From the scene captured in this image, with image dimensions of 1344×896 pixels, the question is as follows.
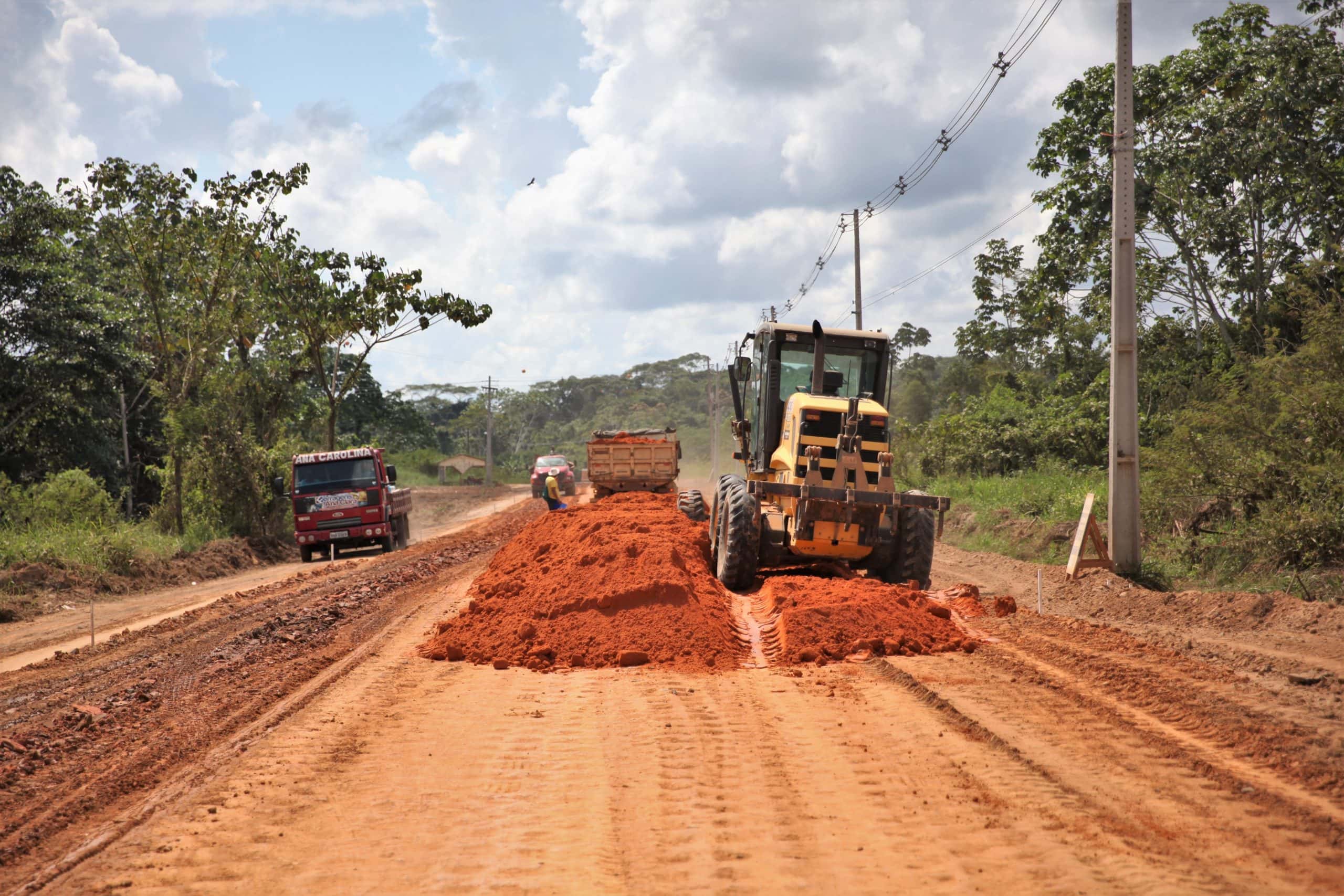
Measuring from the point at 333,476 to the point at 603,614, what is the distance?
15.0 metres

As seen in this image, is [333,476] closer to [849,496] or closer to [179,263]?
[179,263]

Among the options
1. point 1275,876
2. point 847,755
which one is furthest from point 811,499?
point 1275,876

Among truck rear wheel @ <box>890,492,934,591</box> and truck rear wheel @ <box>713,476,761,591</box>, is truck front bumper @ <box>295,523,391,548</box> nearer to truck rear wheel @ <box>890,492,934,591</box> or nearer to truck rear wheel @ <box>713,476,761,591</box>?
truck rear wheel @ <box>713,476,761,591</box>

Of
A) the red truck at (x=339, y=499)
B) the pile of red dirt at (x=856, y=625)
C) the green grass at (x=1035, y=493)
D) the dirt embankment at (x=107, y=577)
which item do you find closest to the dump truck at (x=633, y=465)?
the red truck at (x=339, y=499)

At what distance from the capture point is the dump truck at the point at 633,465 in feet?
94.3

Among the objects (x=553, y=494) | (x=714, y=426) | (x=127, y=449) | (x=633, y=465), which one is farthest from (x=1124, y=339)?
(x=714, y=426)

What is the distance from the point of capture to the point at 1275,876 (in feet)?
13.4

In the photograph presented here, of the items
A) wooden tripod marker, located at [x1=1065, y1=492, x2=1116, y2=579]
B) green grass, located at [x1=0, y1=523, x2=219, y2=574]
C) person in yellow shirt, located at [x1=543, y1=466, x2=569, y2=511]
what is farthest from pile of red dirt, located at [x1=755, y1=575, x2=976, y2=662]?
person in yellow shirt, located at [x1=543, y1=466, x2=569, y2=511]

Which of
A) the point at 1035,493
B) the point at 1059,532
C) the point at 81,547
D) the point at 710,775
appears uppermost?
the point at 1035,493

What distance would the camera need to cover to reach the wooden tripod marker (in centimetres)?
1289

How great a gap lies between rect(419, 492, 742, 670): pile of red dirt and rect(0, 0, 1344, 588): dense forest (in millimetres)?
7287

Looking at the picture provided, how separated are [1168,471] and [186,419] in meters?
21.2

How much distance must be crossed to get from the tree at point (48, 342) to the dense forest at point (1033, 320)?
0.17 feet

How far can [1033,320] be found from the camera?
31.4 metres
